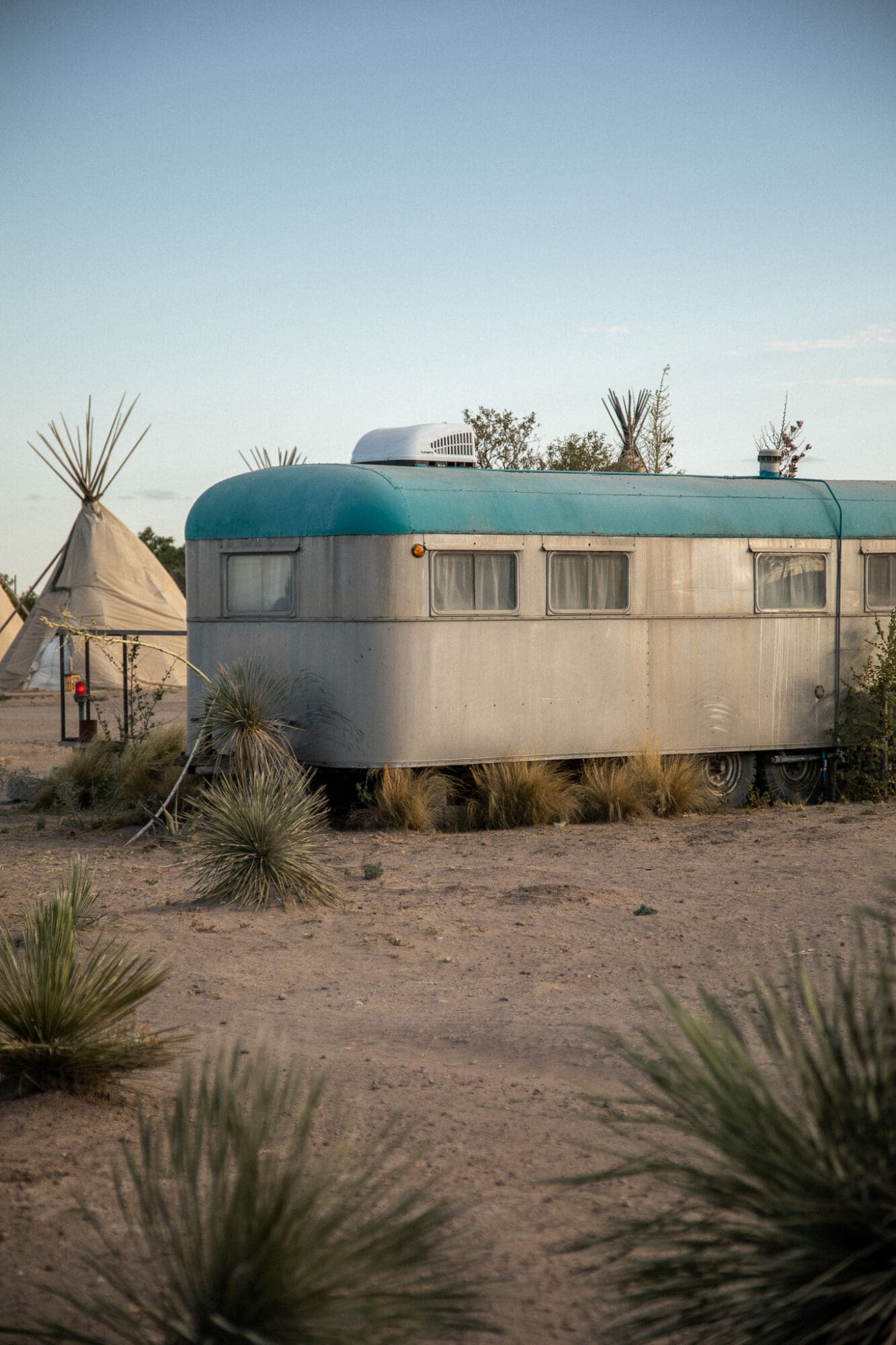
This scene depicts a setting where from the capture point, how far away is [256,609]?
10.9 m

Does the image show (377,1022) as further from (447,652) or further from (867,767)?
(867,767)

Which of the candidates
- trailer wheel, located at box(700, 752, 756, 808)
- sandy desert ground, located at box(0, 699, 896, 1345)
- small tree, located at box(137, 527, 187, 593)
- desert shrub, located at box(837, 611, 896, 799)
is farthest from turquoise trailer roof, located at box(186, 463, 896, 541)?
small tree, located at box(137, 527, 187, 593)

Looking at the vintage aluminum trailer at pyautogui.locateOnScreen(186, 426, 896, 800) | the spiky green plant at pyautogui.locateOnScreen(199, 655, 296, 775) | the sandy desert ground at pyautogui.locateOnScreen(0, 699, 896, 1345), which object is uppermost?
the vintage aluminum trailer at pyautogui.locateOnScreen(186, 426, 896, 800)

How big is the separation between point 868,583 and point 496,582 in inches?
147

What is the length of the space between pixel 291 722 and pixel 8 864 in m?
2.47

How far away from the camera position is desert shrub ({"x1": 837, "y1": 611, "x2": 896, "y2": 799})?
39.0 feet

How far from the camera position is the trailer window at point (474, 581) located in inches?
411

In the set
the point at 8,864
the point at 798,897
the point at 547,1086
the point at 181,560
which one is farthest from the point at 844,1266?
the point at 181,560

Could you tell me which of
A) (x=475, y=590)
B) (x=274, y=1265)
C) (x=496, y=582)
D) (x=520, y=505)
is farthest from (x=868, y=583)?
(x=274, y=1265)

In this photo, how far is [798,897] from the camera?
25.5 feet

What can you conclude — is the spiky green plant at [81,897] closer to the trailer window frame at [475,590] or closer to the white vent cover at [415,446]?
the trailer window frame at [475,590]

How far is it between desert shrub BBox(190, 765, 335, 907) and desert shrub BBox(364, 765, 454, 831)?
2.01 meters

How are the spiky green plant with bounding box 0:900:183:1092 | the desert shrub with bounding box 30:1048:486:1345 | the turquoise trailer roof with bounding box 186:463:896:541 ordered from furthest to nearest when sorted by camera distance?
the turquoise trailer roof with bounding box 186:463:896:541 < the spiky green plant with bounding box 0:900:183:1092 < the desert shrub with bounding box 30:1048:486:1345

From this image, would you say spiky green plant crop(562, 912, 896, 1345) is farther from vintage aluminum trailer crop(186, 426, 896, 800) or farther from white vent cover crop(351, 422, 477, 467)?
white vent cover crop(351, 422, 477, 467)
